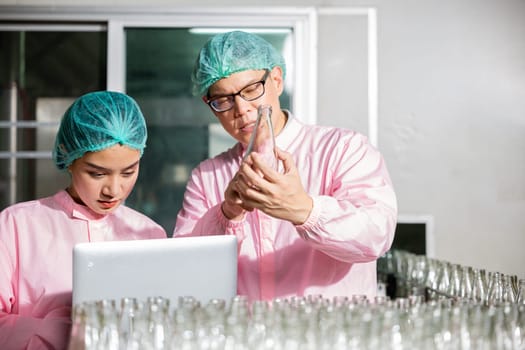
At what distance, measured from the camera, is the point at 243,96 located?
1.67 meters

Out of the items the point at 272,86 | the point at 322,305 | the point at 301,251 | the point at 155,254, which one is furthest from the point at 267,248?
the point at 322,305

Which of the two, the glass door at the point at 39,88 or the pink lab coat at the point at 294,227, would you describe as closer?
the pink lab coat at the point at 294,227

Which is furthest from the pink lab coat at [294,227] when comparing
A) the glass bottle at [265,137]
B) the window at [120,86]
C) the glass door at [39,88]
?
the glass door at [39,88]

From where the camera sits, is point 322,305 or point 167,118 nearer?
point 322,305

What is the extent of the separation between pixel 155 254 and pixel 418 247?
2.17m

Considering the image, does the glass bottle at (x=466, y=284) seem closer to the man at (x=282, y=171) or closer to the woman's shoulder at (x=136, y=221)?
the man at (x=282, y=171)

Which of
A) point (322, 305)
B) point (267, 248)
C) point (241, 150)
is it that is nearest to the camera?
point (322, 305)

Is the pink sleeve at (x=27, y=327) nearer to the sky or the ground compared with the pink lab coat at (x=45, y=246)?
nearer to the ground

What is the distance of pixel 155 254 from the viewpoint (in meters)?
1.14

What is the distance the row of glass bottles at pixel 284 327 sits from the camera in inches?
32.6

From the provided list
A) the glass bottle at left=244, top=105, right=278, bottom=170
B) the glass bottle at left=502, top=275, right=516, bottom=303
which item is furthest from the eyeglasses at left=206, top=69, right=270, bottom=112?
the glass bottle at left=502, top=275, right=516, bottom=303

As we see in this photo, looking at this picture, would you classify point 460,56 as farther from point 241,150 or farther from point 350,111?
point 241,150

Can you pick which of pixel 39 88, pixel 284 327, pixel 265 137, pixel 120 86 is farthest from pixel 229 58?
pixel 39 88

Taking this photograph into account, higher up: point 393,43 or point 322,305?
point 393,43
